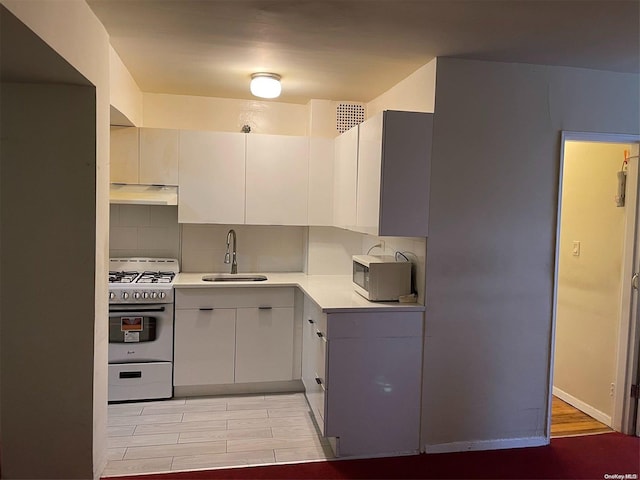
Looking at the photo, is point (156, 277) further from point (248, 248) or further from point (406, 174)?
point (406, 174)

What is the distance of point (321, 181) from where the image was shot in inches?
158

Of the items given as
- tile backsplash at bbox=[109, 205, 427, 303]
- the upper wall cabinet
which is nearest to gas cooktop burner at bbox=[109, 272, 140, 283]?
tile backsplash at bbox=[109, 205, 427, 303]

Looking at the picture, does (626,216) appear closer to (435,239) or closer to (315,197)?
(435,239)

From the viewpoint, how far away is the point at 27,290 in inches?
92.0

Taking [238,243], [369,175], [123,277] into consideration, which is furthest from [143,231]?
[369,175]

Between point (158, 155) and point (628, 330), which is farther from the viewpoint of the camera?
point (158, 155)

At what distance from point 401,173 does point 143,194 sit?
2088 mm

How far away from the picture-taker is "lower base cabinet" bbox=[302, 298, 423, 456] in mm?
2838

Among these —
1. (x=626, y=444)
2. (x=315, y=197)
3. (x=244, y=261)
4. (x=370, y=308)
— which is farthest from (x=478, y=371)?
(x=244, y=261)

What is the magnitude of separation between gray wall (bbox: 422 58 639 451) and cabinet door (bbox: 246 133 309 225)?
1.40 meters

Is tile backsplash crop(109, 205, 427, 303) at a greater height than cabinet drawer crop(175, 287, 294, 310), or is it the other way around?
tile backsplash crop(109, 205, 427, 303)

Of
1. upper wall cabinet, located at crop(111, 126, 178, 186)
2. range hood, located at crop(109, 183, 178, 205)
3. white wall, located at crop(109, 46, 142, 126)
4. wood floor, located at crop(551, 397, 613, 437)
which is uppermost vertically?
white wall, located at crop(109, 46, 142, 126)

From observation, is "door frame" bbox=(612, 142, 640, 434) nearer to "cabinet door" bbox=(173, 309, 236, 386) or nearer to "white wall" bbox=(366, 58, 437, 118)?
"white wall" bbox=(366, 58, 437, 118)

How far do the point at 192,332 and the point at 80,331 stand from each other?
1.34 meters
